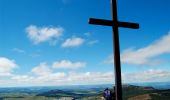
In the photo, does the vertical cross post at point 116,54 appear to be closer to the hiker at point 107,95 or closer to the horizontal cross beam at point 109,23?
the horizontal cross beam at point 109,23

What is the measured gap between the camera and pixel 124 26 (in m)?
14.3

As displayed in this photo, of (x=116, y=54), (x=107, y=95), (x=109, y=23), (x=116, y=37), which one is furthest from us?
(x=107, y=95)

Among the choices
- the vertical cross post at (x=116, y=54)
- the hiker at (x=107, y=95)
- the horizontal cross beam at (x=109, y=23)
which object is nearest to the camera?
the vertical cross post at (x=116, y=54)

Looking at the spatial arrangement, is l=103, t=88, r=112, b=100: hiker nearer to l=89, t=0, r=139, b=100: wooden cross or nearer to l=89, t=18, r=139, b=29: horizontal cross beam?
l=89, t=0, r=139, b=100: wooden cross

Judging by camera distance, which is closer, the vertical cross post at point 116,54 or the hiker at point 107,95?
the vertical cross post at point 116,54

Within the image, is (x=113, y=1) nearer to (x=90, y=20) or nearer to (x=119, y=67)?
(x=90, y=20)

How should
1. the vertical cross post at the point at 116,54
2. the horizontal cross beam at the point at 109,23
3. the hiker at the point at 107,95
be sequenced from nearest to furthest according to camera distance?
the vertical cross post at the point at 116,54
the horizontal cross beam at the point at 109,23
the hiker at the point at 107,95

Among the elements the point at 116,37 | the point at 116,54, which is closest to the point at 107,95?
the point at 116,54

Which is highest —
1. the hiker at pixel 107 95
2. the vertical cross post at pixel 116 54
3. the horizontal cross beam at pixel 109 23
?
the horizontal cross beam at pixel 109 23

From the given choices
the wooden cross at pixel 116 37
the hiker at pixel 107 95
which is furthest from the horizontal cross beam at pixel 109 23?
the hiker at pixel 107 95

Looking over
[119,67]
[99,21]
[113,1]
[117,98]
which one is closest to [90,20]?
[99,21]

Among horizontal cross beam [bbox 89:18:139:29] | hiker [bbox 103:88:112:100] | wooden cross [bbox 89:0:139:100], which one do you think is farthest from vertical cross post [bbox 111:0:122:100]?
hiker [bbox 103:88:112:100]

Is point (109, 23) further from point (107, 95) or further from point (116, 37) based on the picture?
point (107, 95)

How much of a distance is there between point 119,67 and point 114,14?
2403 mm
